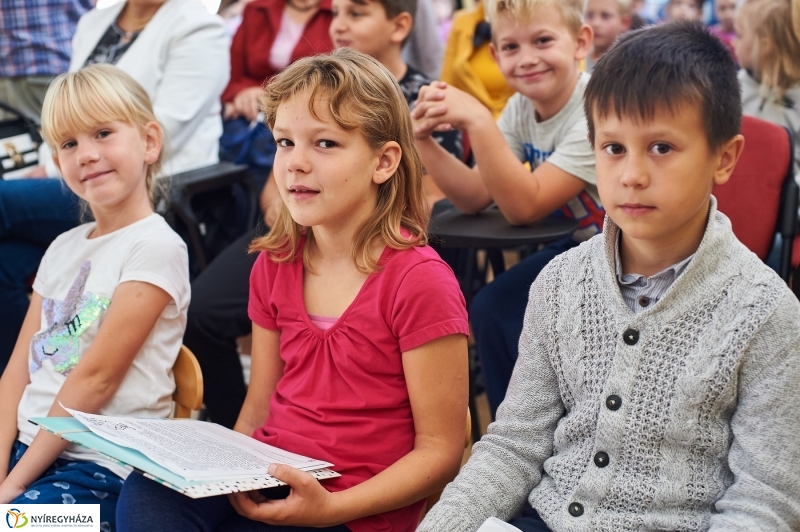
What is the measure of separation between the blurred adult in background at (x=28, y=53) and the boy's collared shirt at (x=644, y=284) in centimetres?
223

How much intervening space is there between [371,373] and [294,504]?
0.25 m

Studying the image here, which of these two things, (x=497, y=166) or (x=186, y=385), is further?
(x=497, y=166)

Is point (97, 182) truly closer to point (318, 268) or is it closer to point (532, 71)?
point (318, 268)

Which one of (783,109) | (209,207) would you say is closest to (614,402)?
(783,109)

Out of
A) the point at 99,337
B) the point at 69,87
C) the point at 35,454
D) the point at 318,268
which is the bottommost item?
the point at 35,454

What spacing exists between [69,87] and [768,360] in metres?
1.34

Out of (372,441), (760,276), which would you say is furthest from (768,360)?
(372,441)

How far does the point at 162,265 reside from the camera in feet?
5.15

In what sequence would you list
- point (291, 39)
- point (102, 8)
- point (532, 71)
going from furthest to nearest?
1. point (291, 39)
2. point (102, 8)
3. point (532, 71)

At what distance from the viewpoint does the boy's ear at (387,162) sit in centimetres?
137

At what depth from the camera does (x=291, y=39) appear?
2.77 meters

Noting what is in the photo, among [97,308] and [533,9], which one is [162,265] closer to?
[97,308]

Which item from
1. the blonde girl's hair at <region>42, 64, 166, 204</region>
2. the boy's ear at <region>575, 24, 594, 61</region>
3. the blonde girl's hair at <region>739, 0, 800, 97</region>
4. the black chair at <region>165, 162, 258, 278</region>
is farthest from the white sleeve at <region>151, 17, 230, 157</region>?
the blonde girl's hair at <region>739, 0, 800, 97</region>

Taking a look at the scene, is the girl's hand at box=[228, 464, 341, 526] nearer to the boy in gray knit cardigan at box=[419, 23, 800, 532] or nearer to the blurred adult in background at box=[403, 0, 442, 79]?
the boy in gray knit cardigan at box=[419, 23, 800, 532]
